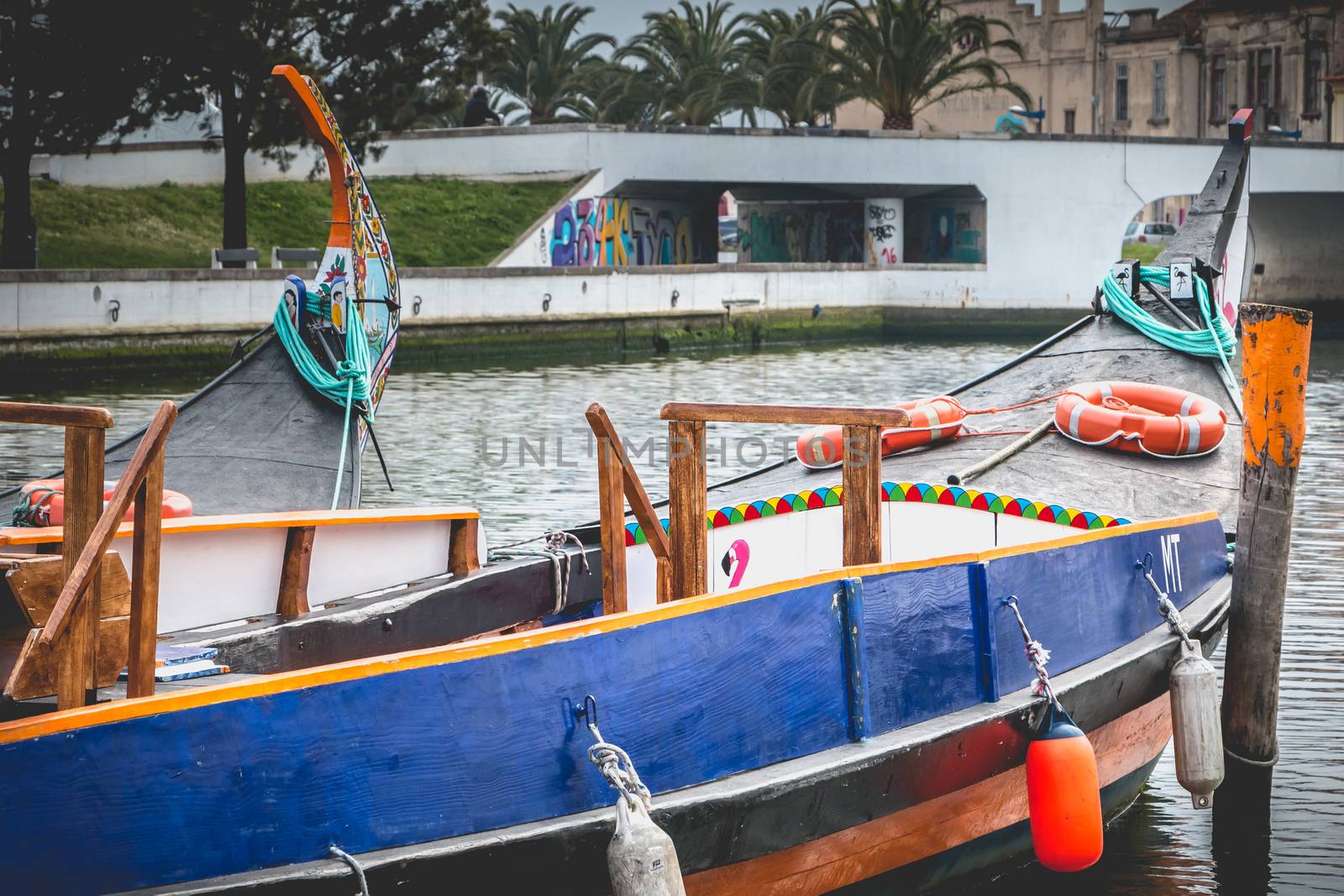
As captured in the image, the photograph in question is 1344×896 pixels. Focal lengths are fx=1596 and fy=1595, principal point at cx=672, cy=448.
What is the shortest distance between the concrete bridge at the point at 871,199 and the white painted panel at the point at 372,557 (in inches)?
1114

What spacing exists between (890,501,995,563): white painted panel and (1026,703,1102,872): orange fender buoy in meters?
1.70

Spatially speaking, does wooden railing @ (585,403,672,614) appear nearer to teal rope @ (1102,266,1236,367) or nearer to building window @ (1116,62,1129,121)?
teal rope @ (1102,266,1236,367)

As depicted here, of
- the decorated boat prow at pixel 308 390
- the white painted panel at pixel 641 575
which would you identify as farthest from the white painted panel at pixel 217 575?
the decorated boat prow at pixel 308 390

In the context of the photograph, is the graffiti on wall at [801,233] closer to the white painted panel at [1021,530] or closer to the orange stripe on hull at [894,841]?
the white painted panel at [1021,530]

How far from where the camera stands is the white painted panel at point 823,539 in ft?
23.1

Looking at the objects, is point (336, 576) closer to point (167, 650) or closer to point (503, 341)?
→ point (167, 650)

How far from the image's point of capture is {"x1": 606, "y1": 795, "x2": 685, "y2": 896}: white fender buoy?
4250 mm

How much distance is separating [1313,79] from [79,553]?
62566 millimetres

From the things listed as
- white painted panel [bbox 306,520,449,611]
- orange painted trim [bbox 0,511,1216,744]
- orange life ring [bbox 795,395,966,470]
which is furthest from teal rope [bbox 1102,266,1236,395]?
orange painted trim [bbox 0,511,1216,744]

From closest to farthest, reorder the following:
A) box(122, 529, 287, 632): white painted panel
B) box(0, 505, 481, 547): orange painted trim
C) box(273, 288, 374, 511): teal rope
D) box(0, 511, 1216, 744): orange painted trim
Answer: box(0, 511, 1216, 744): orange painted trim, box(0, 505, 481, 547): orange painted trim, box(122, 529, 287, 632): white painted panel, box(273, 288, 374, 511): teal rope

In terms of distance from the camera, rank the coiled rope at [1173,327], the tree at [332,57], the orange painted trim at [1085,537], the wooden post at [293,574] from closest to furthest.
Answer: the orange painted trim at [1085,537], the wooden post at [293,574], the coiled rope at [1173,327], the tree at [332,57]

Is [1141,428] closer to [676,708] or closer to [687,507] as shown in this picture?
[687,507]

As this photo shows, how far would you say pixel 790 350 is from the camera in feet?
121

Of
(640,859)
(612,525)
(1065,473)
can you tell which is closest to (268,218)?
(1065,473)
